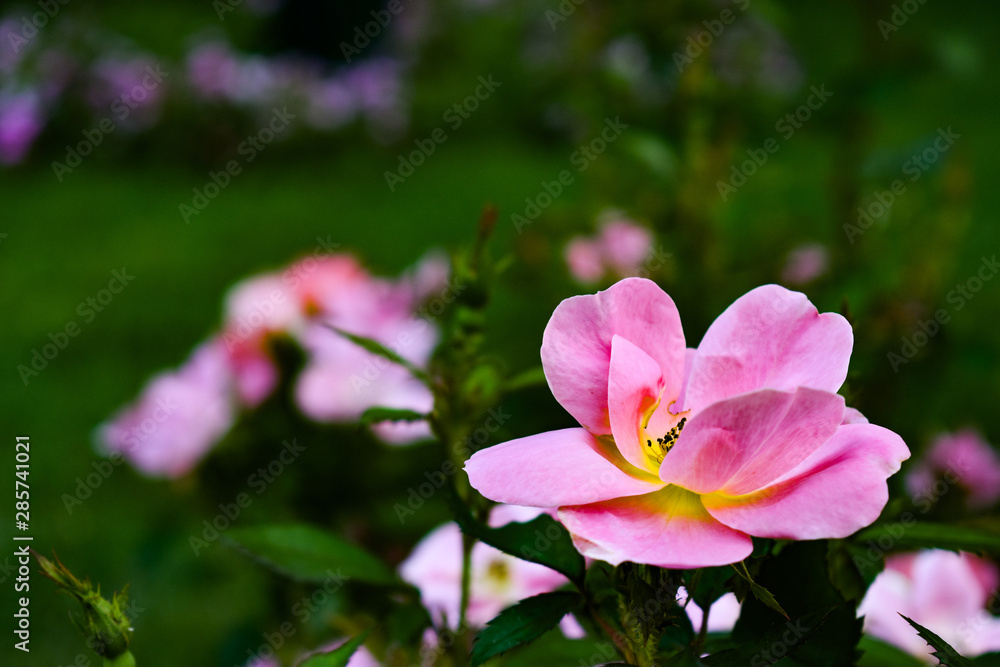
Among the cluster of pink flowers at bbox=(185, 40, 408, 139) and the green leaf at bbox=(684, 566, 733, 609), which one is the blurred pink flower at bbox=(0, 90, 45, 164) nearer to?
the cluster of pink flowers at bbox=(185, 40, 408, 139)

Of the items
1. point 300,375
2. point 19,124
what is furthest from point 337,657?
point 19,124

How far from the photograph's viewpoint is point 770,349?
1.38 feet

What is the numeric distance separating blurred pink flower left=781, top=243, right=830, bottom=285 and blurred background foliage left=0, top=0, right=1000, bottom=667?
0.08 ft

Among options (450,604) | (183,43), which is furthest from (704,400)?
(183,43)

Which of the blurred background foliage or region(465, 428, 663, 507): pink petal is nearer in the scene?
region(465, 428, 663, 507): pink petal

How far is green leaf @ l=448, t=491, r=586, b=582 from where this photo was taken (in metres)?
0.44

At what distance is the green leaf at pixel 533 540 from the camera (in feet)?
1.44

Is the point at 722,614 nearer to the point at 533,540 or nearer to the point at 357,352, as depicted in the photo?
the point at 533,540

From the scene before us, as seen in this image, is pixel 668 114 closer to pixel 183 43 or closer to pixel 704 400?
pixel 704 400

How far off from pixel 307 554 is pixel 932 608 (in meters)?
0.46

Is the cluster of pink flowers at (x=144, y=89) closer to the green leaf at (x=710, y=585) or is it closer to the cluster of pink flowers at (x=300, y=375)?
the cluster of pink flowers at (x=300, y=375)

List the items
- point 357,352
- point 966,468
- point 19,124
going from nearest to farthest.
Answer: point 357,352
point 966,468
point 19,124

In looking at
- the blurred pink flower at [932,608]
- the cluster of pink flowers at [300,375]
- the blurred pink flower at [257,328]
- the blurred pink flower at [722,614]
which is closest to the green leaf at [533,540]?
the blurred pink flower at [722,614]

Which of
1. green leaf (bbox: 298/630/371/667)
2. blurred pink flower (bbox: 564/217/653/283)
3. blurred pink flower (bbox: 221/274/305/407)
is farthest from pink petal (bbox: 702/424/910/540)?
blurred pink flower (bbox: 564/217/653/283)
